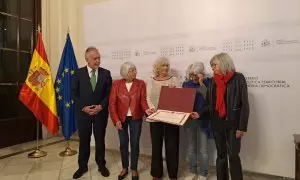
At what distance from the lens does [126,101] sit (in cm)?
276

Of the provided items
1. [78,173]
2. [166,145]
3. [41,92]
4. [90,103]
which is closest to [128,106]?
[90,103]

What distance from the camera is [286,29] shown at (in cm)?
274

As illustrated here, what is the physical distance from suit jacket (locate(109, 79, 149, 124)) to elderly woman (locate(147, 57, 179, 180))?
9 cm

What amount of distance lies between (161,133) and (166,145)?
5.4 inches

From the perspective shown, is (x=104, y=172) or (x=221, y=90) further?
(x=104, y=172)

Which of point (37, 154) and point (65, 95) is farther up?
point (65, 95)

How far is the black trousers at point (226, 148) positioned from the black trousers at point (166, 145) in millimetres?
456

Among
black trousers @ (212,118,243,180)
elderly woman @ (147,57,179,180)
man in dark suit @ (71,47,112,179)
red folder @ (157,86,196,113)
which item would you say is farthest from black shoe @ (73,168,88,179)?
black trousers @ (212,118,243,180)

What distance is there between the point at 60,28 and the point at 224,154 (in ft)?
12.6

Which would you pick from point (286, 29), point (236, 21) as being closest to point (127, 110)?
point (236, 21)

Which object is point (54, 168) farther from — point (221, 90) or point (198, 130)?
point (221, 90)

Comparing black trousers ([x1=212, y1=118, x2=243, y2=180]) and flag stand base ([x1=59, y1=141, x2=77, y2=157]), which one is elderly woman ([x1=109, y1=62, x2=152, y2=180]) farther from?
flag stand base ([x1=59, y1=141, x2=77, y2=157])

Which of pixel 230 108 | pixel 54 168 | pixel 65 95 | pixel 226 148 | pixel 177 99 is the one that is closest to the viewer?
pixel 230 108

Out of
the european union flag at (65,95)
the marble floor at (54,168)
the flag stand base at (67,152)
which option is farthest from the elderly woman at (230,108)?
the flag stand base at (67,152)
